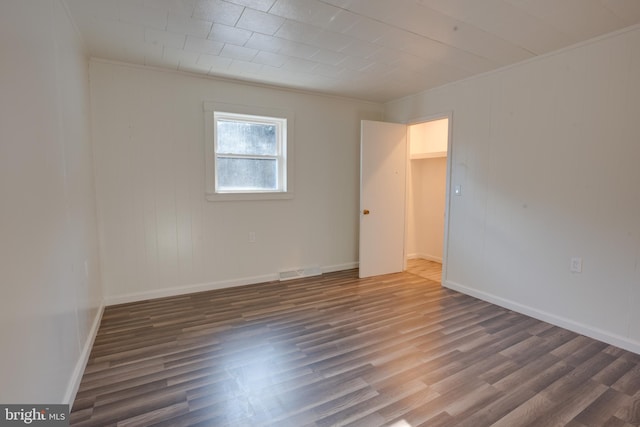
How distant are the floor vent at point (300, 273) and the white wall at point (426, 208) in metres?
1.89

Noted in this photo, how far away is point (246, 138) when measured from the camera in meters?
3.98

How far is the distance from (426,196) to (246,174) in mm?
3076

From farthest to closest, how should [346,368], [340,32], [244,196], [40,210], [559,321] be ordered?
1. [244,196]
2. [559,321]
3. [340,32]
4. [346,368]
5. [40,210]

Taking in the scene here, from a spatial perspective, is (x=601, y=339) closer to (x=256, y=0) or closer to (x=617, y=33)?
(x=617, y=33)

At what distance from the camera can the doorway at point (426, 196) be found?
4953mm

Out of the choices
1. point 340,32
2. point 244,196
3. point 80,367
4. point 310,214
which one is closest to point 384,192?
point 310,214

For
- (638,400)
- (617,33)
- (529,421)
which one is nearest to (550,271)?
(638,400)

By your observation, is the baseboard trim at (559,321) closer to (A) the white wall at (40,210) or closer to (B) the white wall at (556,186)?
(B) the white wall at (556,186)

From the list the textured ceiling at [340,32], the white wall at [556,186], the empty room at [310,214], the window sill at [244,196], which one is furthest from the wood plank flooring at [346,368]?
the textured ceiling at [340,32]

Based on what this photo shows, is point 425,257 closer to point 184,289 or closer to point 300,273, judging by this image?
point 300,273

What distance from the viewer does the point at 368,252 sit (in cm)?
441

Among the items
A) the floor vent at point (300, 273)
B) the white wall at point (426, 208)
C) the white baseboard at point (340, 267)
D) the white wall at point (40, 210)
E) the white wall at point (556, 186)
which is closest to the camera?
the white wall at point (40, 210)

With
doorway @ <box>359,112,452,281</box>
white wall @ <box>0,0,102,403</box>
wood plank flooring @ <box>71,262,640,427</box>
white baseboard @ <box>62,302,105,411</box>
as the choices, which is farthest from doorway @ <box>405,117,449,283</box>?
white wall @ <box>0,0,102,403</box>

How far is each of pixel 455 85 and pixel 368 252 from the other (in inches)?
91.9
